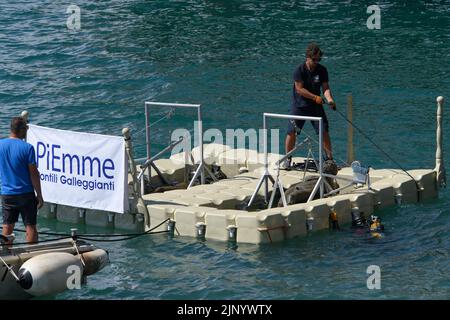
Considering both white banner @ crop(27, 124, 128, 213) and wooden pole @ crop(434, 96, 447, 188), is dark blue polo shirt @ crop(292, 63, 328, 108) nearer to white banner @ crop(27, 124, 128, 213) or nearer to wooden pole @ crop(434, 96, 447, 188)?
wooden pole @ crop(434, 96, 447, 188)

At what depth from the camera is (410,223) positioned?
18.7 m

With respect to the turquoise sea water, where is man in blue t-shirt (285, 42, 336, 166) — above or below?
above

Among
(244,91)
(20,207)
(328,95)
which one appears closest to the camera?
(20,207)

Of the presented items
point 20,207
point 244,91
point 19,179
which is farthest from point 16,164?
point 244,91

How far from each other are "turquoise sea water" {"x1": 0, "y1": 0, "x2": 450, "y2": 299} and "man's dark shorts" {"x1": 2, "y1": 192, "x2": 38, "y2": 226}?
1227 mm

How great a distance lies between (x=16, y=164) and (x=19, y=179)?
0.22 metres

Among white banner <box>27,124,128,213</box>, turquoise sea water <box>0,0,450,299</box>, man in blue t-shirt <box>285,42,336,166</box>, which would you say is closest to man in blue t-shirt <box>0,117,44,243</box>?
turquoise sea water <box>0,0,450,299</box>

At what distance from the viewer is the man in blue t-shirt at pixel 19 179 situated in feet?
51.4

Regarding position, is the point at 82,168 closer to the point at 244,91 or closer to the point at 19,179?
the point at 19,179

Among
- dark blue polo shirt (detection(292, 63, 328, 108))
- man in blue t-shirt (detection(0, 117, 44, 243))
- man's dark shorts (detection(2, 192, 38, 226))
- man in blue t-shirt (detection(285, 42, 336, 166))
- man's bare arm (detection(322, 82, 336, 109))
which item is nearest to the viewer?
man in blue t-shirt (detection(0, 117, 44, 243))

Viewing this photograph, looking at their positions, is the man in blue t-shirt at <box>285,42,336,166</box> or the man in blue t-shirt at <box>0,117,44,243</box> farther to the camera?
the man in blue t-shirt at <box>285,42,336,166</box>

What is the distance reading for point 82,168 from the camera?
18.4 metres

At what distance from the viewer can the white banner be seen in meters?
18.0
